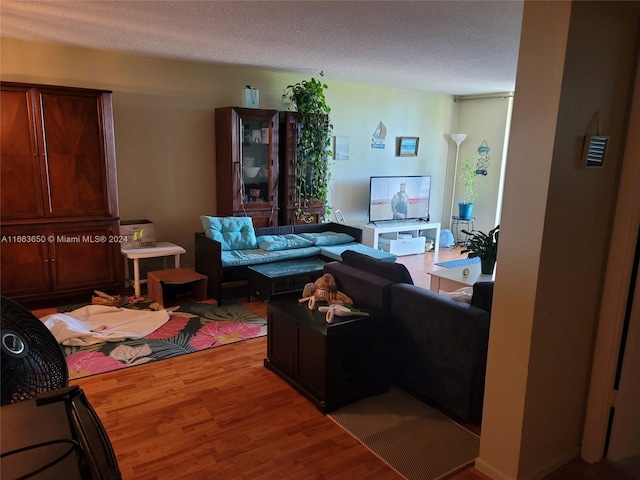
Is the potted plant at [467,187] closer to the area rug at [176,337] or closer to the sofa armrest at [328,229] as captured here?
the sofa armrest at [328,229]

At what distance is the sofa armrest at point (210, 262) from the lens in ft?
14.4

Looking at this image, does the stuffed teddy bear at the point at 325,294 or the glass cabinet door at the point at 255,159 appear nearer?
the stuffed teddy bear at the point at 325,294

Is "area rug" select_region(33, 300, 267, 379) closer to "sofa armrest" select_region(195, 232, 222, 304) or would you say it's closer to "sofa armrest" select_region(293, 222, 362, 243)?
"sofa armrest" select_region(195, 232, 222, 304)

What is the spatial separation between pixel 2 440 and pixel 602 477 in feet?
7.96

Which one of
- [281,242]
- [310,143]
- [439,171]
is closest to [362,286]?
[281,242]

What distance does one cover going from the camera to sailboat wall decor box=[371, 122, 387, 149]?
6.63 m

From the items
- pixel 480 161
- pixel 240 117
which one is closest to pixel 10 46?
pixel 240 117

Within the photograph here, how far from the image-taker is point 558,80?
5.70ft

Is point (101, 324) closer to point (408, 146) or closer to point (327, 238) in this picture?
point (327, 238)

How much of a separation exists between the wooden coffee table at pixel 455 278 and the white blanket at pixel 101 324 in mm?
2358

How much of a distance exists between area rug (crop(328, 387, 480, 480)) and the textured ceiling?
238 cm

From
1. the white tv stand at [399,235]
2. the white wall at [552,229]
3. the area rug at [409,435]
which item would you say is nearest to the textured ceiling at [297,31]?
the white wall at [552,229]

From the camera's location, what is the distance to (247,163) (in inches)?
202

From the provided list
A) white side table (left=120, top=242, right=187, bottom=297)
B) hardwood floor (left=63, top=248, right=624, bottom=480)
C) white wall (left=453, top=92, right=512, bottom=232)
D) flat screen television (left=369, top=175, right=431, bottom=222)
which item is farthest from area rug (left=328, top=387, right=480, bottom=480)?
white wall (left=453, top=92, right=512, bottom=232)
